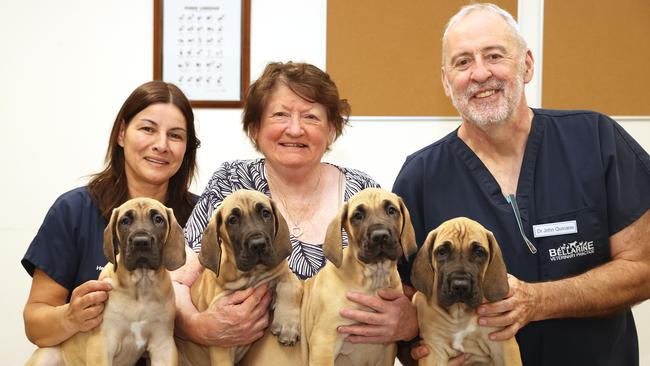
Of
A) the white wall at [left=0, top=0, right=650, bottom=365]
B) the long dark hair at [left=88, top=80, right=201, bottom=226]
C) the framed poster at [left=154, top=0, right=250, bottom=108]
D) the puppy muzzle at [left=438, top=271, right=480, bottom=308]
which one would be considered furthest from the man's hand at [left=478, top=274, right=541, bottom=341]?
the framed poster at [left=154, top=0, right=250, bottom=108]

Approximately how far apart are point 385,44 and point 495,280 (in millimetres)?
2600

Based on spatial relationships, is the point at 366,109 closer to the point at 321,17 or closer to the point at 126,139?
the point at 321,17

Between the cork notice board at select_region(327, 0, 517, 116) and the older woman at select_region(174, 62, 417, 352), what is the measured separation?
126cm

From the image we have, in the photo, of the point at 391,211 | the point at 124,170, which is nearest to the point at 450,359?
the point at 391,211

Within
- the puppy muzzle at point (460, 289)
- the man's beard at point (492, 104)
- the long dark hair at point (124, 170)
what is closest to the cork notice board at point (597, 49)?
the man's beard at point (492, 104)

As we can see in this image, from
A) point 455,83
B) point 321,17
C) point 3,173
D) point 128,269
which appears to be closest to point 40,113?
point 3,173

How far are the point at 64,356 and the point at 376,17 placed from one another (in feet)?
9.68

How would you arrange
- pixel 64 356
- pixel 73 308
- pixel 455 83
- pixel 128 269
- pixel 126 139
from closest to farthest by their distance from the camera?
pixel 128 269
pixel 73 308
pixel 64 356
pixel 455 83
pixel 126 139

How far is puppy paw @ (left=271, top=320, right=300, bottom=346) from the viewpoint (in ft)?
8.35

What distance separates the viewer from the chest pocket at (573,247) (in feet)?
9.04

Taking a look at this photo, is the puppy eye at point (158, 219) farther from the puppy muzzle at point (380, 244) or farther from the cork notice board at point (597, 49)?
the cork notice board at point (597, 49)

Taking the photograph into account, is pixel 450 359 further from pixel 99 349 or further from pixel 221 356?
pixel 99 349

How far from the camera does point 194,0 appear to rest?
4566 mm

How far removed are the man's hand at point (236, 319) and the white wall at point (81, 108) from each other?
224 centimetres
